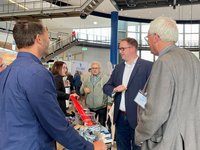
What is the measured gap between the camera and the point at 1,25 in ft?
56.5

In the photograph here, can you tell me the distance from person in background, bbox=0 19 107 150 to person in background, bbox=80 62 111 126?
10.5 feet

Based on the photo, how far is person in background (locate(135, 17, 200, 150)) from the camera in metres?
1.59

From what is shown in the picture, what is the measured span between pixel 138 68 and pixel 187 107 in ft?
3.66

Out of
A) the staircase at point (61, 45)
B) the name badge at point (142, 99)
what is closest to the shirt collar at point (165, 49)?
the name badge at point (142, 99)

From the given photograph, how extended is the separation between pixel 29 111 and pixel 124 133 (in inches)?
65.7

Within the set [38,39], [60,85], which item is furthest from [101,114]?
[38,39]

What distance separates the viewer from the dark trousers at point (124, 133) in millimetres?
2736

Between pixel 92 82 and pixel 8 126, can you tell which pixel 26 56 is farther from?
pixel 92 82

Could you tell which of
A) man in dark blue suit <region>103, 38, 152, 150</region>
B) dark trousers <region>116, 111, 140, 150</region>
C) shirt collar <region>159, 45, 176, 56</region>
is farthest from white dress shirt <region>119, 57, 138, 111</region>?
shirt collar <region>159, 45, 176, 56</region>

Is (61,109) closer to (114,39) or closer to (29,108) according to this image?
(29,108)

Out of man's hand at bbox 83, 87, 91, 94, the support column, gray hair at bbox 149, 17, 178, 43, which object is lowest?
man's hand at bbox 83, 87, 91, 94

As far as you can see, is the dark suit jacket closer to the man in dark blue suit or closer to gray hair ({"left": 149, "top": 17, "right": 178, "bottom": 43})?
the man in dark blue suit

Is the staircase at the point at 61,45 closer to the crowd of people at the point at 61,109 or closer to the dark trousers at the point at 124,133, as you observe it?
the dark trousers at the point at 124,133

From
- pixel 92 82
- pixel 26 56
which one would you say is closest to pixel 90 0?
pixel 92 82
